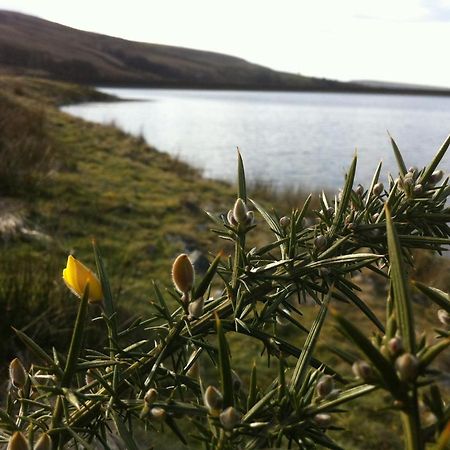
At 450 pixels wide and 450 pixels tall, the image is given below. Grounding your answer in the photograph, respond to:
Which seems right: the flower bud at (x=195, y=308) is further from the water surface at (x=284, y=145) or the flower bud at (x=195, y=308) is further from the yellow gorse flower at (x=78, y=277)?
the water surface at (x=284, y=145)

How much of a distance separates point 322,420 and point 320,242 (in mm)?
208

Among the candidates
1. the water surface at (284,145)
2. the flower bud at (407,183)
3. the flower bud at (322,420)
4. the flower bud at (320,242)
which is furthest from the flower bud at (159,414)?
the water surface at (284,145)

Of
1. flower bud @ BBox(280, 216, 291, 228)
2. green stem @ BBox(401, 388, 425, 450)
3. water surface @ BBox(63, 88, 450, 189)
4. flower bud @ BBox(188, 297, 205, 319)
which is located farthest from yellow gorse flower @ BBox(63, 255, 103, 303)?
water surface @ BBox(63, 88, 450, 189)

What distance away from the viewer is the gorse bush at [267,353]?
264mm

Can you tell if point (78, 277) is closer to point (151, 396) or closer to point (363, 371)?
point (151, 396)

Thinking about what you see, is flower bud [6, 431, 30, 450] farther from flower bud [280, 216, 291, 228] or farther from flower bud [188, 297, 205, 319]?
flower bud [280, 216, 291, 228]

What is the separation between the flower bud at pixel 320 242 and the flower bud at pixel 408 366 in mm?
241

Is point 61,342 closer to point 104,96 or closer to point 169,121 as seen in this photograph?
point 169,121

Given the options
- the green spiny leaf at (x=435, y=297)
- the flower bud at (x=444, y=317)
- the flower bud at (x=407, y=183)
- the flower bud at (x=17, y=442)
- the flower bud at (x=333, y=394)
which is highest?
the flower bud at (x=407, y=183)

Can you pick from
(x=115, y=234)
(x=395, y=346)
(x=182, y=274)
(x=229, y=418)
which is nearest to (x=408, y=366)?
(x=395, y=346)

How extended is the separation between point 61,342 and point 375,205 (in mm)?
2233

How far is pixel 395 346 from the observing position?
0.26m

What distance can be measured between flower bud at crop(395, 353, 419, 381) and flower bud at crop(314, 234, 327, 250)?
0.24 m

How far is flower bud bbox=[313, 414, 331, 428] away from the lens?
312 mm
